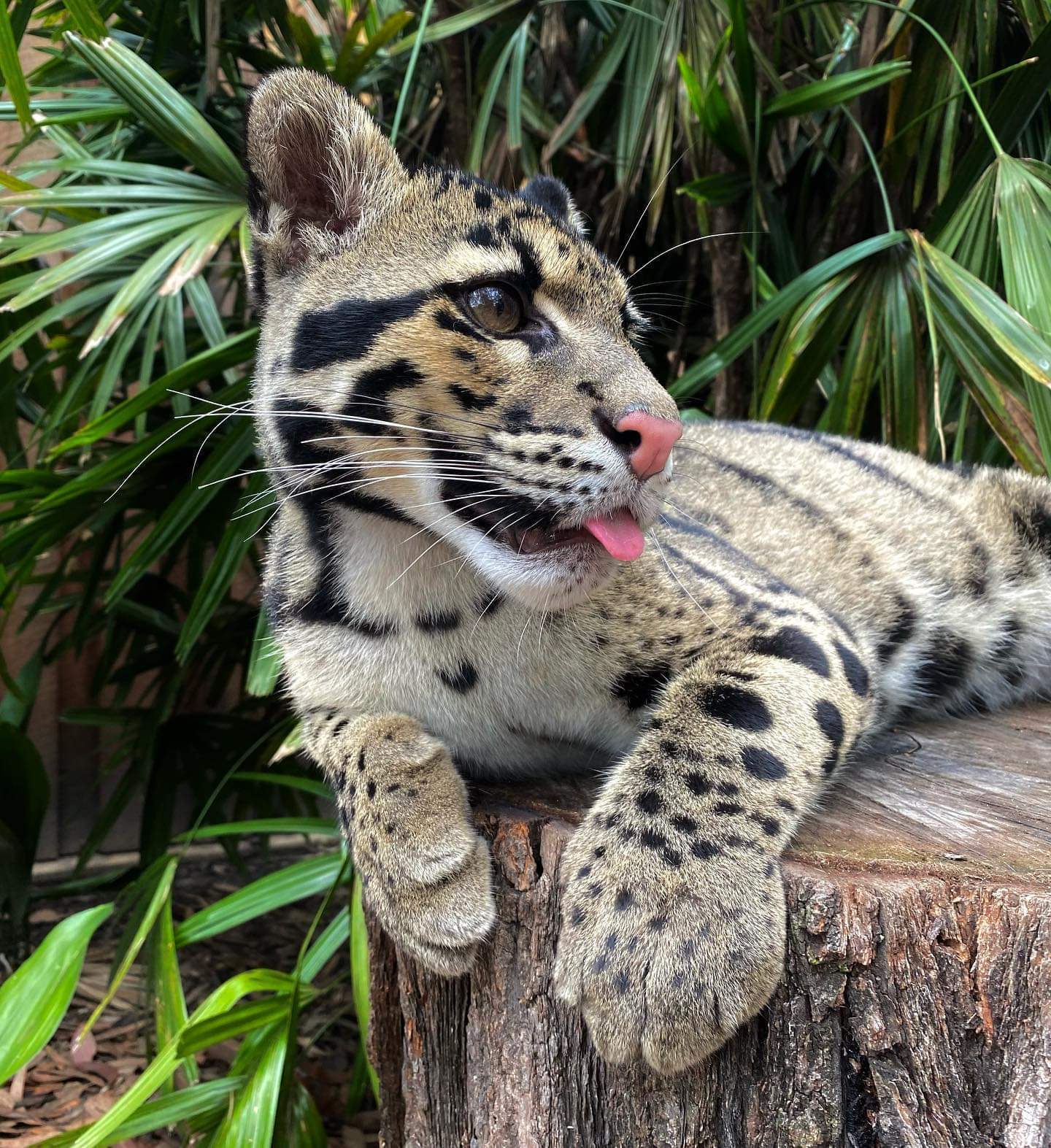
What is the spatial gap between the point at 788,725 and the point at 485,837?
0.65m

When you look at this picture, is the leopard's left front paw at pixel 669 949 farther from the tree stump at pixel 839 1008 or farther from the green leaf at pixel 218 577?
the green leaf at pixel 218 577

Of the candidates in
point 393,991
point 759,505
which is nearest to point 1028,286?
point 759,505

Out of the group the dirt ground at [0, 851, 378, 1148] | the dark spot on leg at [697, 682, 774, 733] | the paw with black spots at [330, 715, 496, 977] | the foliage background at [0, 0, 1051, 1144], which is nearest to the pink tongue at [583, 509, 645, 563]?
the dark spot on leg at [697, 682, 774, 733]

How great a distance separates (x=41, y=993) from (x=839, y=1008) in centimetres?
230

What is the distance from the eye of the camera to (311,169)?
96.3 inches

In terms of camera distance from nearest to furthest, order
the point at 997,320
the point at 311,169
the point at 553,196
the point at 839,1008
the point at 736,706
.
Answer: the point at 839,1008 < the point at 736,706 < the point at 311,169 < the point at 553,196 < the point at 997,320

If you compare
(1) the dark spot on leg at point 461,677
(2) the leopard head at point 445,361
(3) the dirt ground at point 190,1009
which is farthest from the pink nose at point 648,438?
(3) the dirt ground at point 190,1009

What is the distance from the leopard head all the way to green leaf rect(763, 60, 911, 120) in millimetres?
1782

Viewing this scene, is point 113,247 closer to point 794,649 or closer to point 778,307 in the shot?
point 778,307

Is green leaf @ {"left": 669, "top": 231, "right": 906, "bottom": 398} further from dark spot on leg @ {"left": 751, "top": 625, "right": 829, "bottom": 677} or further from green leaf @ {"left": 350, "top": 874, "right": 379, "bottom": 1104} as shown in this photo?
green leaf @ {"left": 350, "top": 874, "right": 379, "bottom": 1104}

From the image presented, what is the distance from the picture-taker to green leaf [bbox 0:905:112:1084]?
2.98 m

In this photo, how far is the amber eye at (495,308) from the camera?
2.22m

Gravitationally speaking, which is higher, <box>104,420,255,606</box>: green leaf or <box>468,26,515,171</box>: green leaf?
<box>468,26,515,171</box>: green leaf

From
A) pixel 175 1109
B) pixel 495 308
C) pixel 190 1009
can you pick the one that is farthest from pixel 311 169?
pixel 190 1009
